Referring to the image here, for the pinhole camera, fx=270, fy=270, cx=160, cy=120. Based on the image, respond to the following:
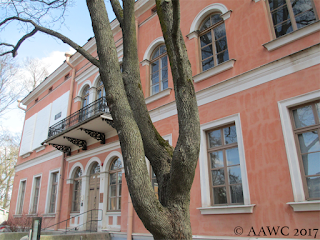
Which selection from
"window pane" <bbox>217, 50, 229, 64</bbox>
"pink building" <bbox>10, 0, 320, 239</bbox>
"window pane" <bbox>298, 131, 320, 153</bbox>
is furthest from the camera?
"window pane" <bbox>217, 50, 229, 64</bbox>

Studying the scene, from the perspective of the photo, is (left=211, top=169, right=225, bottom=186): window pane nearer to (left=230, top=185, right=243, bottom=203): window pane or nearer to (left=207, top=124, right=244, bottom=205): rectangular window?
(left=207, top=124, right=244, bottom=205): rectangular window

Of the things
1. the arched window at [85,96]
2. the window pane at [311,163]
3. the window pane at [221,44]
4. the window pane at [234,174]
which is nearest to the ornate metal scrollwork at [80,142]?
the arched window at [85,96]

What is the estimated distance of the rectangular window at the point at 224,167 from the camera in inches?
253

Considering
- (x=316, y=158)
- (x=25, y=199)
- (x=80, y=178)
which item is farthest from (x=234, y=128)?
(x=25, y=199)

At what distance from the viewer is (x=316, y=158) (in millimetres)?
5305

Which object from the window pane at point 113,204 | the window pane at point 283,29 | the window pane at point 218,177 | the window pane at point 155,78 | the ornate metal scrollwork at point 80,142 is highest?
the window pane at point 155,78

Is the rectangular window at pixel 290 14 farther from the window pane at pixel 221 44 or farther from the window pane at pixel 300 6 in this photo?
the window pane at pixel 221 44

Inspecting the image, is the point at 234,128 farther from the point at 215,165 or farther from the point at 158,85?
the point at 158,85

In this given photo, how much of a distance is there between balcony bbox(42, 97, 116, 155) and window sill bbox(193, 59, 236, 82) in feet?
12.4

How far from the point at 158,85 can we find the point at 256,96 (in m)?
4.07

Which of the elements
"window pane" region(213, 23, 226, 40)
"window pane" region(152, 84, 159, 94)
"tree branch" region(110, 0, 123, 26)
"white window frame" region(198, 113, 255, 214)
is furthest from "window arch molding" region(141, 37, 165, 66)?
"tree branch" region(110, 0, 123, 26)

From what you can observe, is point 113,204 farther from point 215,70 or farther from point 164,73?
point 215,70

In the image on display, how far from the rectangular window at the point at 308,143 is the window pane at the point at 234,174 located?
1.46 m

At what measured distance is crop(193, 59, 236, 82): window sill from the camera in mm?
7113
